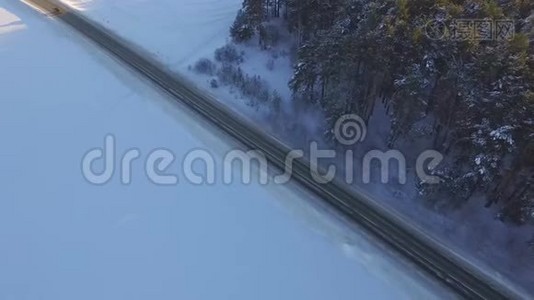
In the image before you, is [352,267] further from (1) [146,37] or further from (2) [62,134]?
(1) [146,37]

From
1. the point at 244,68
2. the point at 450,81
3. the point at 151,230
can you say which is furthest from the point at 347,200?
the point at 244,68

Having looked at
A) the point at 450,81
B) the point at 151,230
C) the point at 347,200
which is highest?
the point at 450,81

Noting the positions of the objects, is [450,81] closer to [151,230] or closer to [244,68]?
[244,68]

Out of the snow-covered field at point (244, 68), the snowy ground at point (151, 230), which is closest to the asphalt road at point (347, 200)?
the snow-covered field at point (244, 68)

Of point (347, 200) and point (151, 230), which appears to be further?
point (347, 200)

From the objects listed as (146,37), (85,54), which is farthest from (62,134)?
(146,37)

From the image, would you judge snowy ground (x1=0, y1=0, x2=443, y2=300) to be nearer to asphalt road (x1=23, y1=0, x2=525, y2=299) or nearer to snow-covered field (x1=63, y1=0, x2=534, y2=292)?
asphalt road (x1=23, y1=0, x2=525, y2=299)

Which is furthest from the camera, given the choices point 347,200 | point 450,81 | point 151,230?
point 347,200
